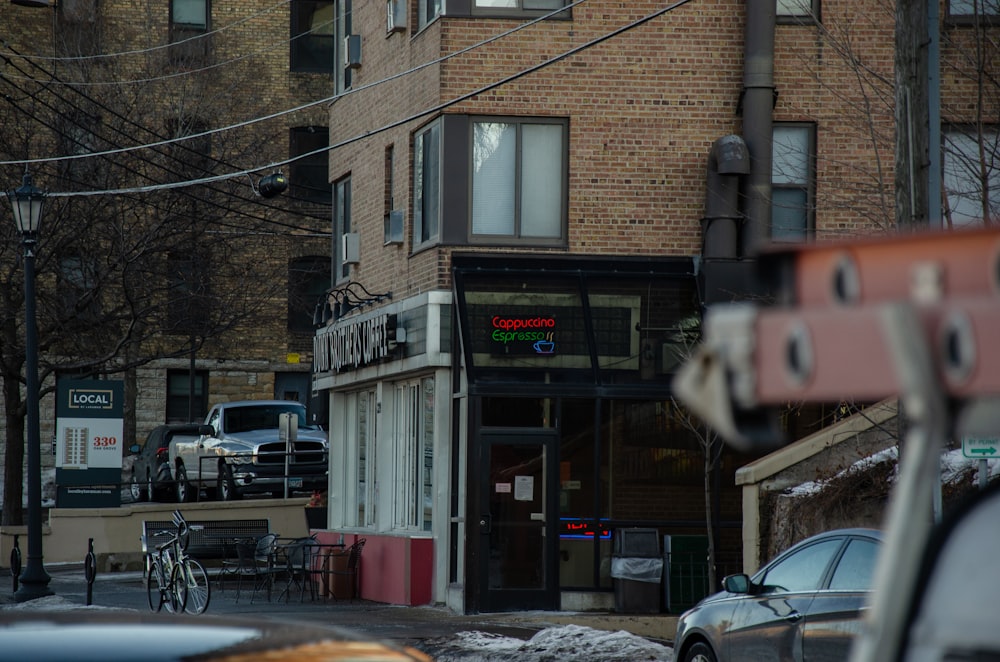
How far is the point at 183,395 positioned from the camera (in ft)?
156

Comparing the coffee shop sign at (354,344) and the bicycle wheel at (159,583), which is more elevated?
the coffee shop sign at (354,344)

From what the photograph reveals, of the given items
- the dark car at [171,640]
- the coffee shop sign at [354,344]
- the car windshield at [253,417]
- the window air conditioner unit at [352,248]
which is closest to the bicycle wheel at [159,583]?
the coffee shop sign at [354,344]

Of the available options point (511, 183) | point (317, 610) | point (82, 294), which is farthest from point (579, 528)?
point (82, 294)

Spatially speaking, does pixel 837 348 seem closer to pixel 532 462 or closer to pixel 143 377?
pixel 532 462

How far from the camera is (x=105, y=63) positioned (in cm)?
3850

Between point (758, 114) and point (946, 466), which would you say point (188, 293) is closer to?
point (758, 114)

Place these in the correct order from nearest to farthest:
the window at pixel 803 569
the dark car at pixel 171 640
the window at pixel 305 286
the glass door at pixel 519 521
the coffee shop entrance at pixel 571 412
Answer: the dark car at pixel 171 640
the window at pixel 803 569
the glass door at pixel 519 521
the coffee shop entrance at pixel 571 412
the window at pixel 305 286

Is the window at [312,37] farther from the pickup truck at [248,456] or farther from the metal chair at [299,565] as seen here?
the metal chair at [299,565]

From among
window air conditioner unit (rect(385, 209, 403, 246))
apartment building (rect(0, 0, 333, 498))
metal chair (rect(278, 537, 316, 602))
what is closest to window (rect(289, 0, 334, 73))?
apartment building (rect(0, 0, 333, 498))

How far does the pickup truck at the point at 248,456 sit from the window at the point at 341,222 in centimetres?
534

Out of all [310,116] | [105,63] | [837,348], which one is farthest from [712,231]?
[310,116]

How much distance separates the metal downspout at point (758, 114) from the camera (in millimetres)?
21203

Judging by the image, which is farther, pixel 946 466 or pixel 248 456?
pixel 248 456

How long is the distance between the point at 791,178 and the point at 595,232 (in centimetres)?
282
